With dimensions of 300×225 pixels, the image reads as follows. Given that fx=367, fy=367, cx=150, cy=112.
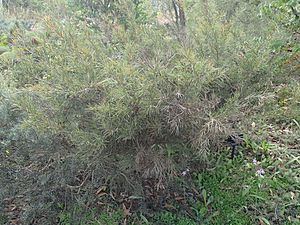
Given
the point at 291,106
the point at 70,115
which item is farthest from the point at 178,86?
the point at 291,106

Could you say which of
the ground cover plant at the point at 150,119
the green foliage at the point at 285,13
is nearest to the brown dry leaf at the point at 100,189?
the ground cover plant at the point at 150,119

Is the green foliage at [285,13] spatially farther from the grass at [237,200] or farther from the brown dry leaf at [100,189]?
the brown dry leaf at [100,189]

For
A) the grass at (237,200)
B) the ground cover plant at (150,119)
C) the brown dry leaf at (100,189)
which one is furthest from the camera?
the brown dry leaf at (100,189)

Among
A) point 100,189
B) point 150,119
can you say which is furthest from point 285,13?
point 100,189

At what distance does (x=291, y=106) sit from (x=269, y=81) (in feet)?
1.00

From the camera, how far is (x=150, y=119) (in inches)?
87.1

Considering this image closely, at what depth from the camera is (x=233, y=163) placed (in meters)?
2.96

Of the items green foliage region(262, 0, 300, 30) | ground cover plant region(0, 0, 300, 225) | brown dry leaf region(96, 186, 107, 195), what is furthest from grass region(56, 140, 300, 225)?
green foliage region(262, 0, 300, 30)

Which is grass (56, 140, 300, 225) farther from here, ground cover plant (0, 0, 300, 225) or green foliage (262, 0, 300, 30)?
green foliage (262, 0, 300, 30)

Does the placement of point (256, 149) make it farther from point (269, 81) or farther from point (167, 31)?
point (167, 31)

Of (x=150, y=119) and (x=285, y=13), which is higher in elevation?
(x=285, y=13)

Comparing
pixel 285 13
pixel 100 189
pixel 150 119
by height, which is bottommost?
pixel 100 189

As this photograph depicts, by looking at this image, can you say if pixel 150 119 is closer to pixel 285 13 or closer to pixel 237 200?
pixel 237 200

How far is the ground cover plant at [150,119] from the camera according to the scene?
2168 mm
